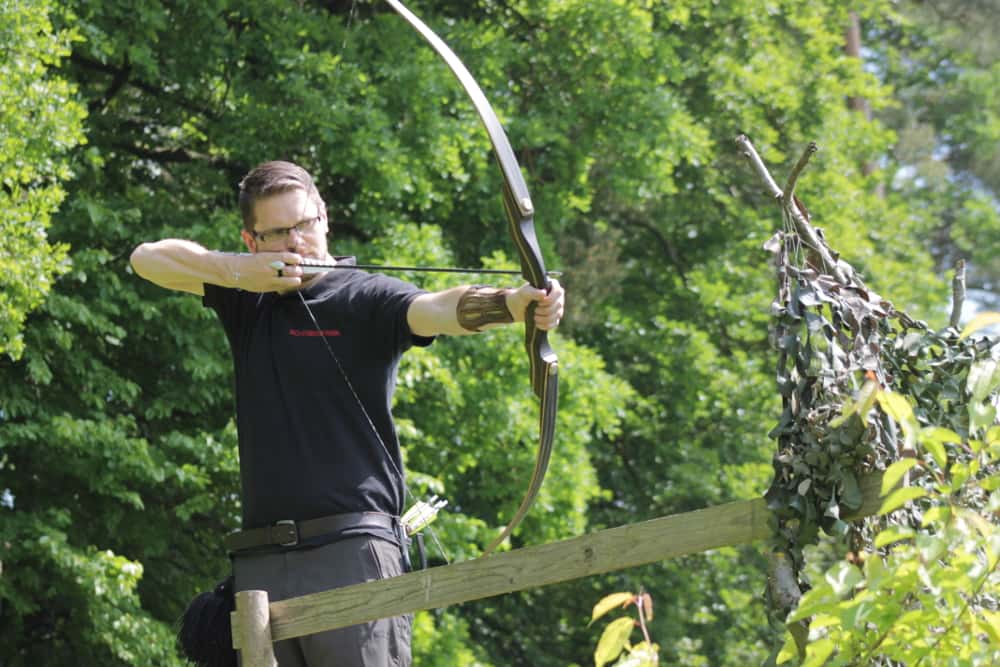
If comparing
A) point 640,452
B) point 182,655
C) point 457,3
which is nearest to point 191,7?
point 457,3

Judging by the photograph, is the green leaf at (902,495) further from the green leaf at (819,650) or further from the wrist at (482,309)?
the wrist at (482,309)

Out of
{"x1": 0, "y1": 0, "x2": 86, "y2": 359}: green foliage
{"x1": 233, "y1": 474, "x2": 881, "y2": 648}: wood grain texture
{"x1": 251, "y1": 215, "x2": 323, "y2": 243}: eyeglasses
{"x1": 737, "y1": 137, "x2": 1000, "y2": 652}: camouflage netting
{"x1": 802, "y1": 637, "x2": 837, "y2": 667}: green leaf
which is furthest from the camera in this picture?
{"x1": 0, "y1": 0, "x2": 86, "y2": 359}: green foliage

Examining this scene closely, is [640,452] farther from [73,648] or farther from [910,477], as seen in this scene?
[910,477]

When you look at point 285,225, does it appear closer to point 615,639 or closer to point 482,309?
point 482,309

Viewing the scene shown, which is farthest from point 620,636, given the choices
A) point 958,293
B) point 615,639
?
point 958,293

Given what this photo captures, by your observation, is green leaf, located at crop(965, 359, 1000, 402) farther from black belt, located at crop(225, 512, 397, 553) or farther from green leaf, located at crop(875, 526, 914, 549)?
black belt, located at crop(225, 512, 397, 553)

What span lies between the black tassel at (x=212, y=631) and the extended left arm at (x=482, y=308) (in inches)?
28.2

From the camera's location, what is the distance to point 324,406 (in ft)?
8.97

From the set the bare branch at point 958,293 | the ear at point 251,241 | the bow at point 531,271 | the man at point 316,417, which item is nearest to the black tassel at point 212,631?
the man at point 316,417

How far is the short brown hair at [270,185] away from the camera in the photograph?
2871 millimetres

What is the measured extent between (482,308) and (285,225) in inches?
20.4

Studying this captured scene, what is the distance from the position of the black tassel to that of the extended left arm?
72 cm

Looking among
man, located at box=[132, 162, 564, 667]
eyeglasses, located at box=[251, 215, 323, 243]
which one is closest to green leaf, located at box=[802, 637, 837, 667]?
man, located at box=[132, 162, 564, 667]

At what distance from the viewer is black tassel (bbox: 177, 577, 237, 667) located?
2.91m
